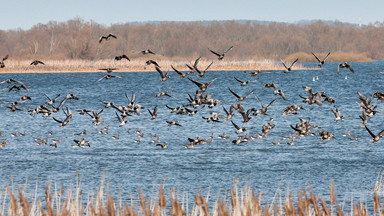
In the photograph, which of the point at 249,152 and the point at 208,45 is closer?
the point at 249,152

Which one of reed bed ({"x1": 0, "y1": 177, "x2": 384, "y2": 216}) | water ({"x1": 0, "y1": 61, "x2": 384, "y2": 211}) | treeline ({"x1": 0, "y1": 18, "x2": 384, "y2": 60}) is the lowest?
water ({"x1": 0, "y1": 61, "x2": 384, "y2": 211})

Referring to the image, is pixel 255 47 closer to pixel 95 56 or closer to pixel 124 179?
pixel 95 56

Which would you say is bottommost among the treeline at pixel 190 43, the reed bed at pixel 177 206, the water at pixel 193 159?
the water at pixel 193 159

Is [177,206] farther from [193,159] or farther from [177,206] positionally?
[193,159]

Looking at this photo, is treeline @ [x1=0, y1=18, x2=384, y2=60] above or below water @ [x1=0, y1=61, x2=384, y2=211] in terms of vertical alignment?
above

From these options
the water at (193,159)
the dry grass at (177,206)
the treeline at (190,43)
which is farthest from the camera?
the treeline at (190,43)

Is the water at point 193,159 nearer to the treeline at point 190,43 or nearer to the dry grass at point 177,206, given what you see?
the dry grass at point 177,206

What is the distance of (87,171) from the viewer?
88.3 feet

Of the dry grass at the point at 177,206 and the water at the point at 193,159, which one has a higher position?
the dry grass at the point at 177,206

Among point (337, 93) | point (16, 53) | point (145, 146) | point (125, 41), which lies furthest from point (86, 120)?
point (125, 41)

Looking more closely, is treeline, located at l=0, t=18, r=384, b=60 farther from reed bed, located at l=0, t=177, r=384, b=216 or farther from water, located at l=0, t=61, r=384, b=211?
reed bed, located at l=0, t=177, r=384, b=216

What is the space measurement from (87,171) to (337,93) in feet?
185

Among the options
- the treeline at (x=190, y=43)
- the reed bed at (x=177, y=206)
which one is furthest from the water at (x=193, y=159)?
the treeline at (x=190, y=43)

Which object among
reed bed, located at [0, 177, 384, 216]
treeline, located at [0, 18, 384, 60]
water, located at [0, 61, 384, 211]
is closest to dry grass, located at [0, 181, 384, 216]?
reed bed, located at [0, 177, 384, 216]
